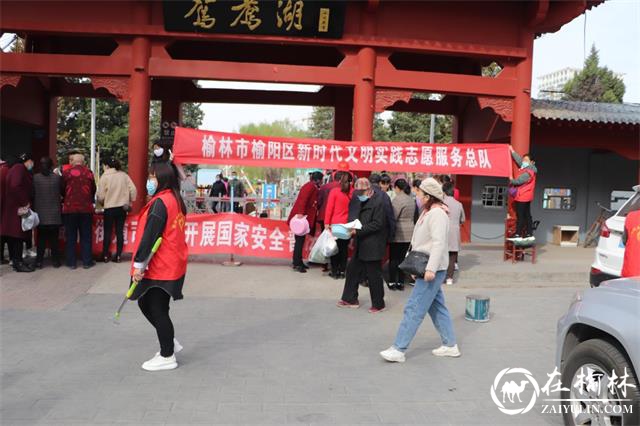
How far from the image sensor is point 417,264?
5.54 m

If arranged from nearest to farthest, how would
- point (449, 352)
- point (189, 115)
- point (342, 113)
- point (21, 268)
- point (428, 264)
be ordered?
point (428, 264) < point (449, 352) < point (21, 268) < point (342, 113) < point (189, 115)

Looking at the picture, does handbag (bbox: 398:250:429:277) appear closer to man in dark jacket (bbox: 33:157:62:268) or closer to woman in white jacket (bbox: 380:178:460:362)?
woman in white jacket (bbox: 380:178:460:362)

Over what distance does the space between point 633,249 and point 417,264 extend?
1.87m

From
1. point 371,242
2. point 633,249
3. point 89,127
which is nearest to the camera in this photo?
point 633,249

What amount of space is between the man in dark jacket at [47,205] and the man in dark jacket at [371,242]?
501cm

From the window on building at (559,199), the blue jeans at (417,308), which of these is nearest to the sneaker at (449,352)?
the blue jeans at (417,308)

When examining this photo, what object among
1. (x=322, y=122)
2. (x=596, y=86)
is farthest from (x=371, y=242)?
(x=322, y=122)

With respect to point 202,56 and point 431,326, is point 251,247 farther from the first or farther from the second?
point 202,56

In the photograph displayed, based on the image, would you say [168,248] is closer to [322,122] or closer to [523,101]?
[523,101]

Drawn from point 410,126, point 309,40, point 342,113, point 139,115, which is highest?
point 410,126

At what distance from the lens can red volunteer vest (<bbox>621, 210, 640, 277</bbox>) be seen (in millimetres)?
4918

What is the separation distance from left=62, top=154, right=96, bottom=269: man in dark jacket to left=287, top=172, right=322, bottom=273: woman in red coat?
3.32m

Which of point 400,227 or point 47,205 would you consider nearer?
point 400,227

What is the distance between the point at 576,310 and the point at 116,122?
123 ft
